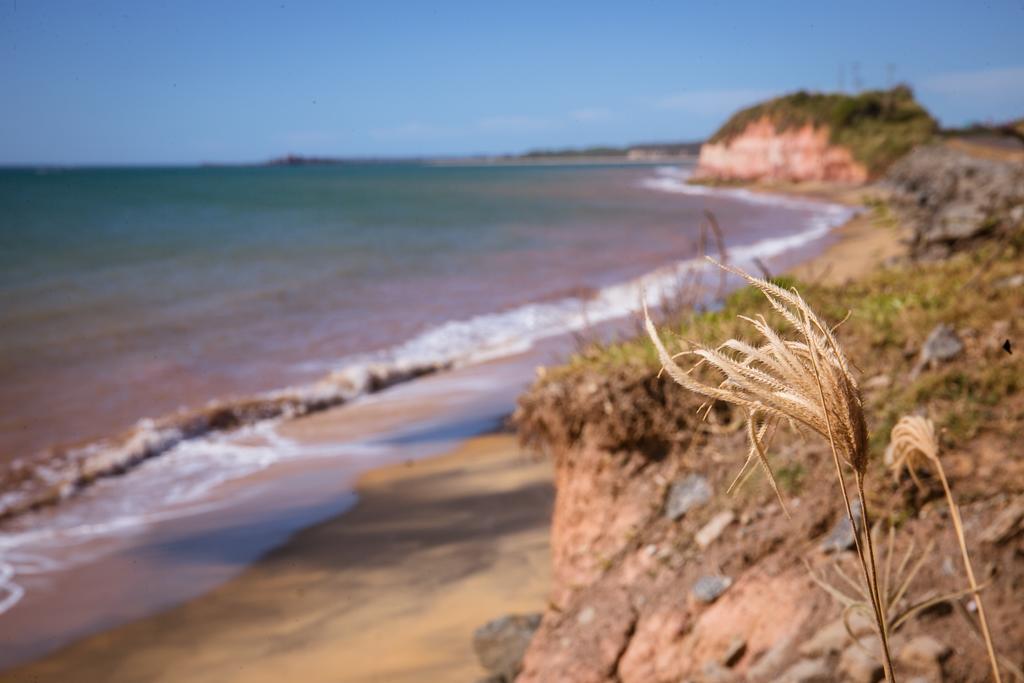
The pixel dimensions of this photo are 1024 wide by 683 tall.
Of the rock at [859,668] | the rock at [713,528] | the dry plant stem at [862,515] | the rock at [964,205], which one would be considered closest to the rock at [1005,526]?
the rock at [859,668]

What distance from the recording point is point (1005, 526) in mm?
3135

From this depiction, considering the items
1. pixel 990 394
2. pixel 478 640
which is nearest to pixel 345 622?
pixel 478 640

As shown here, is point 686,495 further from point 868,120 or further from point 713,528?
point 868,120

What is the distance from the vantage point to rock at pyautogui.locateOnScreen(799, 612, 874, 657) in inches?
118

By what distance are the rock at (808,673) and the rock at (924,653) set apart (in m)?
0.25

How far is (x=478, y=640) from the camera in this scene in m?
4.99

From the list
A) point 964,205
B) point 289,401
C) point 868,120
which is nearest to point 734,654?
point 289,401

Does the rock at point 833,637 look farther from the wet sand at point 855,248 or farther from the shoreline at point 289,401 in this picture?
the wet sand at point 855,248

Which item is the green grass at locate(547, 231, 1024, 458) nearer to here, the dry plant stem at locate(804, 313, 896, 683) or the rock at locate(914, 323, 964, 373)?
the rock at locate(914, 323, 964, 373)

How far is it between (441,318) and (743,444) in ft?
40.6

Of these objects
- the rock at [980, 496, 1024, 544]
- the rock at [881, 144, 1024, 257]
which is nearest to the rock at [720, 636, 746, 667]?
the rock at [980, 496, 1024, 544]

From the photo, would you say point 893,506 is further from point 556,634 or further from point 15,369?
point 15,369

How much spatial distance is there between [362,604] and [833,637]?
3592 millimetres

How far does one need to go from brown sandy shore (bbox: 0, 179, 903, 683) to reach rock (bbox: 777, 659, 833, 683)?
2.25 meters
